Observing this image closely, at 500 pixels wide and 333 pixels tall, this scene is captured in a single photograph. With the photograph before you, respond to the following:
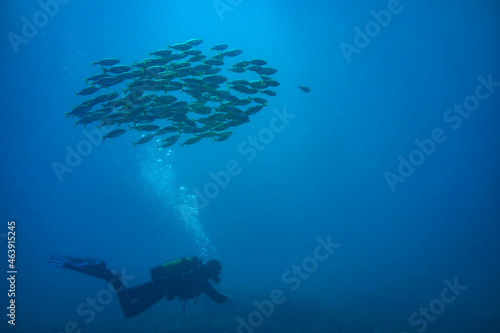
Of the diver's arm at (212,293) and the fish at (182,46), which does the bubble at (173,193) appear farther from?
the fish at (182,46)

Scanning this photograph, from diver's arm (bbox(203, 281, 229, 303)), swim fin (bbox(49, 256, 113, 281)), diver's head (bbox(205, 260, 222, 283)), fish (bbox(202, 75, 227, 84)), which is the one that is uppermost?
fish (bbox(202, 75, 227, 84))

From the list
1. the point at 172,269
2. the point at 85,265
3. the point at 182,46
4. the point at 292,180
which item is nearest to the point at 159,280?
the point at 172,269

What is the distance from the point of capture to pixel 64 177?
6506cm

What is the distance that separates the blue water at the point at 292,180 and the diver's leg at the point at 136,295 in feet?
19.6

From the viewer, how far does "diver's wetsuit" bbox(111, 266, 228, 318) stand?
7.09 m

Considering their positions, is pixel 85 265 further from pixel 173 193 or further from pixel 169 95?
pixel 173 193

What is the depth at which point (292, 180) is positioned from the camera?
2655 inches

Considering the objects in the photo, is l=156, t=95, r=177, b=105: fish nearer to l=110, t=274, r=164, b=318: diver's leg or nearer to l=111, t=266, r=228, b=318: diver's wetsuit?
l=111, t=266, r=228, b=318: diver's wetsuit

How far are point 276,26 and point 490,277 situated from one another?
172ft

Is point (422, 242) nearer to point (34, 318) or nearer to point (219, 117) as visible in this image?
point (219, 117)

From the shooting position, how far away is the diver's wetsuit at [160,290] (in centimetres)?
709

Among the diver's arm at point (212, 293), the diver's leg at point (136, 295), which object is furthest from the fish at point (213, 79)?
the diver's leg at point (136, 295)

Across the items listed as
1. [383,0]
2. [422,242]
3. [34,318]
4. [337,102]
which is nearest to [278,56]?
[337,102]

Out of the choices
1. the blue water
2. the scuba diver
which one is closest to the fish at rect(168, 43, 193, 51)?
the scuba diver
